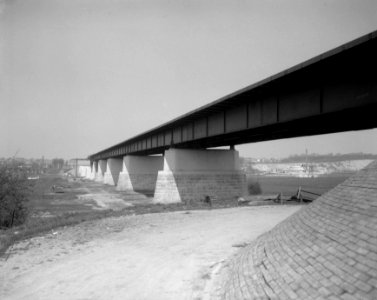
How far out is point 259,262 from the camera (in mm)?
9102

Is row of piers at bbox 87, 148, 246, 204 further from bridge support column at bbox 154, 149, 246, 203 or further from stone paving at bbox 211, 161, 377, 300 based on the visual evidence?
stone paving at bbox 211, 161, 377, 300

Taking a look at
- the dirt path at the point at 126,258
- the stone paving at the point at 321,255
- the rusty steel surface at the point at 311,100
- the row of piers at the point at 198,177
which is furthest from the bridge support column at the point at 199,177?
the stone paving at the point at 321,255

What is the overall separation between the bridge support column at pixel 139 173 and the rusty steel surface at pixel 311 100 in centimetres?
3230

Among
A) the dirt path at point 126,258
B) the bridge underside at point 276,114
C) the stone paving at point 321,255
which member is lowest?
the dirt path at point 126,258

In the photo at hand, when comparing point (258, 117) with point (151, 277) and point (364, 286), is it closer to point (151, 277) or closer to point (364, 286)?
point (151, 277)

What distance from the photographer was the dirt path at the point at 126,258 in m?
10.1

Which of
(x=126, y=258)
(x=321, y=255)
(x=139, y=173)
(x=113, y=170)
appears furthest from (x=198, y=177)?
(x=113, y=170)

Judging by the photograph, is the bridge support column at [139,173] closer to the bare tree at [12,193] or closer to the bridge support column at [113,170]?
the bridge support column at [113,170]

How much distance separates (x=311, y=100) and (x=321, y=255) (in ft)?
41.6

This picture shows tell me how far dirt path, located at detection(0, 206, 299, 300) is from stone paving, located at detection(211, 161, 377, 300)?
1.66m

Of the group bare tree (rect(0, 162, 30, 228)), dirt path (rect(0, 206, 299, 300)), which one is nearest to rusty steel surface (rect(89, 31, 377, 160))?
dirt path (rect(0, 206, 299, 300))

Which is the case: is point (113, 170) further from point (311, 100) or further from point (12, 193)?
point (311, 100)

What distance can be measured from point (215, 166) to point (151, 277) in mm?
27976

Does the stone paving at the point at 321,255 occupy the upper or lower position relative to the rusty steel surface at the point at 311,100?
lower
